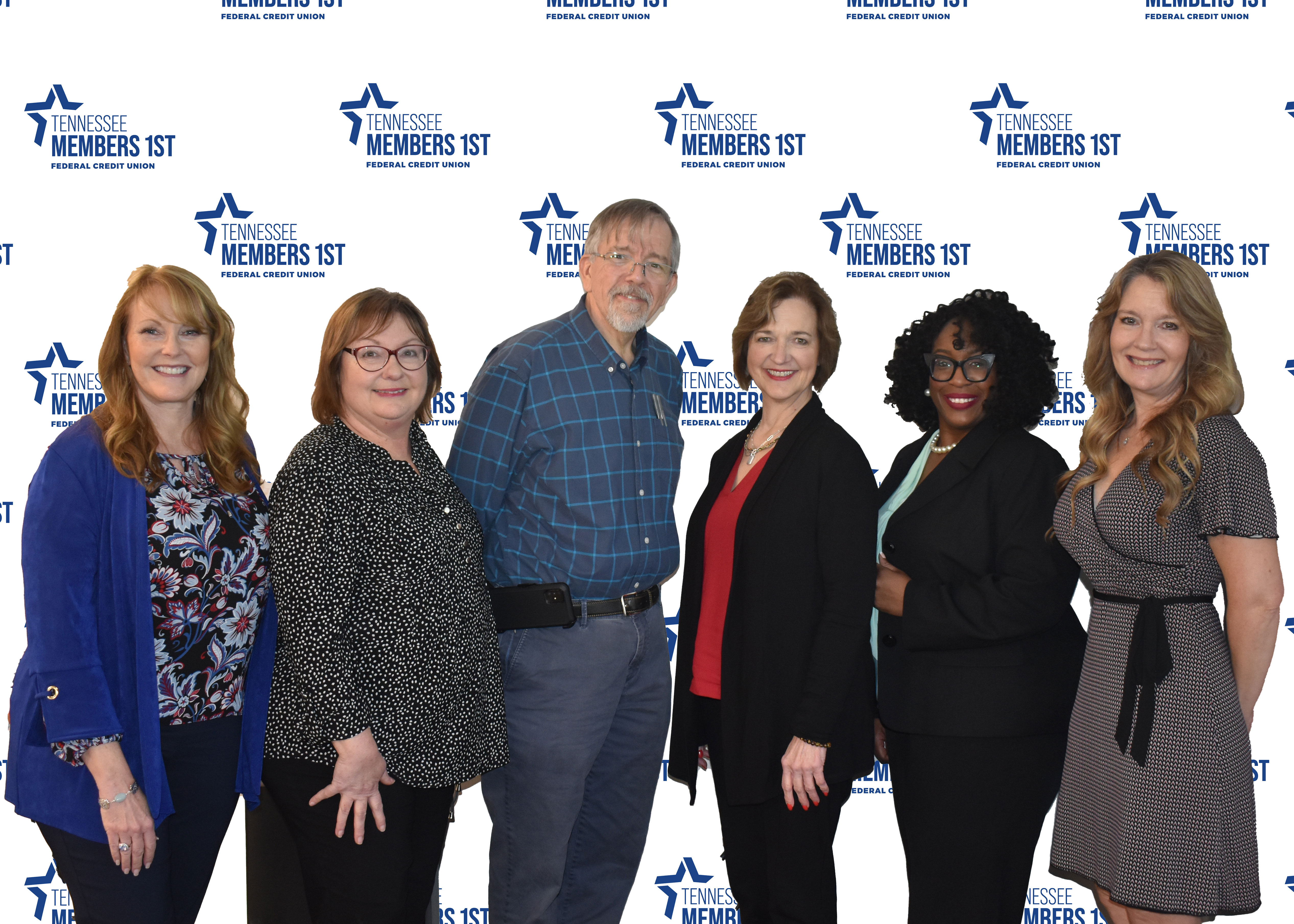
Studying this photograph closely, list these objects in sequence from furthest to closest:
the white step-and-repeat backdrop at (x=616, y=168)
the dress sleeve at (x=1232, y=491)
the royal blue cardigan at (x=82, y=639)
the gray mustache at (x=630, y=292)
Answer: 1. the white step-and-repeat backdrop at (x=616, y=168)
2. the gray mustache at (x=630, y=292)
3. the dress sleeve at (x=1232, y=491)
4. the royal blue cardigan at (x=82, y=639)

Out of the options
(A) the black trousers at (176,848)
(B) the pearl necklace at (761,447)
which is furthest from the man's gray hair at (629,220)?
(A) the black trousers at (176,848)

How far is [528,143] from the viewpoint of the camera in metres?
2.97

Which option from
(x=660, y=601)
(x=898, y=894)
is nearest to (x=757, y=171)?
(x=660, y=601)

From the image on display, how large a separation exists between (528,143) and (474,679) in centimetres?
181

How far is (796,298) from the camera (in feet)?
7.22

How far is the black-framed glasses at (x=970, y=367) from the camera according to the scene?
211 cm

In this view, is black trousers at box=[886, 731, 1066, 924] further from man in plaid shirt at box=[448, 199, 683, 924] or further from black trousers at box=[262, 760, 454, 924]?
black trousers at box=[262, 760, 454, 924]

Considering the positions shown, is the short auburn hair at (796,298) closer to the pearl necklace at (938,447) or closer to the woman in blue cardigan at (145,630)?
the pearl necklace at (938,447)

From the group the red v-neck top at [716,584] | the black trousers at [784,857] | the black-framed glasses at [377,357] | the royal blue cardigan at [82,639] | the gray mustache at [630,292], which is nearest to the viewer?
the royal blue cardigan at [82,639]

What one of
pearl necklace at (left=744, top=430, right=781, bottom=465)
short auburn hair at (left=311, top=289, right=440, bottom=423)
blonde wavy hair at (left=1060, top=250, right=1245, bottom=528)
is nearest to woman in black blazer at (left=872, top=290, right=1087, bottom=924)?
blonde wavy hair at (left=1060, top=250, right=1245, bottom=528)

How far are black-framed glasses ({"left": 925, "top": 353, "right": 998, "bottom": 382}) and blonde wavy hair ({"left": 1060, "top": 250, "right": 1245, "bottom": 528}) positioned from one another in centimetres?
25

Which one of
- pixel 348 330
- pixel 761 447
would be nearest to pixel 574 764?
pixel 761 447

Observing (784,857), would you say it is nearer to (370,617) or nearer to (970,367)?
(370,617)

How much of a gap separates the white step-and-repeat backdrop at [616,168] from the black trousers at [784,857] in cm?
145
